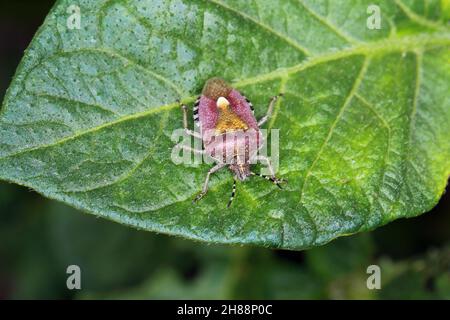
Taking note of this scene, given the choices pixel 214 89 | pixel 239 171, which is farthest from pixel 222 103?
pixel 239 171

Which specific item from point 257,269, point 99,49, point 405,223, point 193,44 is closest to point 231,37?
point 193,44

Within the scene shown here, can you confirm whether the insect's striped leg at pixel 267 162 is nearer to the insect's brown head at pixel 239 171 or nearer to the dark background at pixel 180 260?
the insect's brown head at pixel 239 171

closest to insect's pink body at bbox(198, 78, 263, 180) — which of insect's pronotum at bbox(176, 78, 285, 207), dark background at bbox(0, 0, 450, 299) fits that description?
insect's pronotum at bbox(176, 78, 285, 207)

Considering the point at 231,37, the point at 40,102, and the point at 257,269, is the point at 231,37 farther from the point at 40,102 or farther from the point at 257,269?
the point at 257,269

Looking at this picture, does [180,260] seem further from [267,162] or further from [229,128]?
[267,162]

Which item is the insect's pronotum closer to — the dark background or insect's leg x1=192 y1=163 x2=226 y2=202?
insect's leg x1=192 y1=163 x2=226 y2=202
